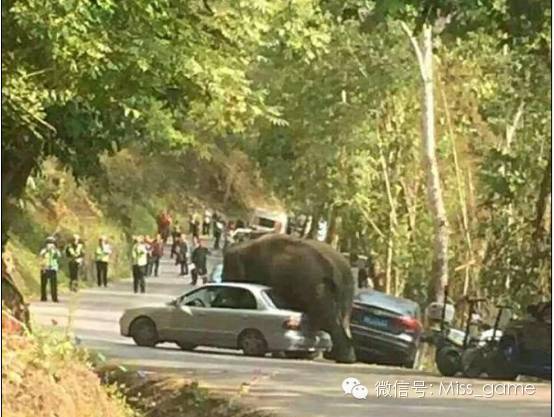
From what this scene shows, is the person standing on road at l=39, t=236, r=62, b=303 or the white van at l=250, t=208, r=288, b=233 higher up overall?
the white van at l=250, t=208, r=288, b=233

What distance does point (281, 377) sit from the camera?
296cm

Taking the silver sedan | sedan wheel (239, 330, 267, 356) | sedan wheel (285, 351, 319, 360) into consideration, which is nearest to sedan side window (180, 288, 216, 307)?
the silver sedan

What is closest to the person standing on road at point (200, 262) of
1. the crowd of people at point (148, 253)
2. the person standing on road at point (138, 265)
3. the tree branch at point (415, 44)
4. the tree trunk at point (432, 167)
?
the crowd of people at point (148, 253)

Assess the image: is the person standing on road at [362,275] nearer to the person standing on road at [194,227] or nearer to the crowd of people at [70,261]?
the person standing on road at [194,227]

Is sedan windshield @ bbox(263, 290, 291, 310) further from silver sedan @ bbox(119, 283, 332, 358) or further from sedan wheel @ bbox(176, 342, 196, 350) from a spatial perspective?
sedan wheel @ bbox(176, 342, 196, 350)

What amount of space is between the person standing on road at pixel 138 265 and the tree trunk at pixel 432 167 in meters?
0.64

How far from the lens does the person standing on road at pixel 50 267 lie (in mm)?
2941

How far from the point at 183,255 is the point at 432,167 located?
2.02ft

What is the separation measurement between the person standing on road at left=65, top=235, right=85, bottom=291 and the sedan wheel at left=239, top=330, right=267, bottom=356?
383 millimetres

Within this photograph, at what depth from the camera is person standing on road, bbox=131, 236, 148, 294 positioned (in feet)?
9.73

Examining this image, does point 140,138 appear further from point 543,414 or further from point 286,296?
point 543,414

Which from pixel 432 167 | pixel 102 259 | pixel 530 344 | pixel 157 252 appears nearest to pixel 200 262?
pixel 157 252

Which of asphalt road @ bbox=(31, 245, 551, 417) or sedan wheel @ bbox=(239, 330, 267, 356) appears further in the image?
sedan wheel @ bbox=(239, 330, 267, 356)

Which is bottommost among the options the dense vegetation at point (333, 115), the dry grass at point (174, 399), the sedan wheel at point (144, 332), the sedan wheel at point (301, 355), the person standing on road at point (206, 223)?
the dry grass at point (174, 399)
